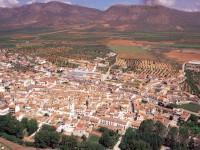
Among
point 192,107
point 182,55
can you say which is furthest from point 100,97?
point 182,55

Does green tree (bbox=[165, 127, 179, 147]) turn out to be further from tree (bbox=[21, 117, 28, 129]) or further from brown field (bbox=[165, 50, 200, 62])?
brown field (bbox=[165, 50, 200, 62])

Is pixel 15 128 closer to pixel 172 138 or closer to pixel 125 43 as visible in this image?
pixel 172 138

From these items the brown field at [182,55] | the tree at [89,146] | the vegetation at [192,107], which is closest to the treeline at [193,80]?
the vegetation at [192,107]

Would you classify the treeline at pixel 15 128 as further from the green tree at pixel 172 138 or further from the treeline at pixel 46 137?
the green tree at pixel 172 138

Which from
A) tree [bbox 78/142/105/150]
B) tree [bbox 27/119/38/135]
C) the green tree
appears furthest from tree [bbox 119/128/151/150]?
tree [bbox 27/119/38/135]

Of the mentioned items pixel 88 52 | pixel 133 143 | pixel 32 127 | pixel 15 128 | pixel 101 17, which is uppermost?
pixel 101 17

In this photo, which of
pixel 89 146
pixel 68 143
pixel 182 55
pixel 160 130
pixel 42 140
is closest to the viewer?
pixel 89 146

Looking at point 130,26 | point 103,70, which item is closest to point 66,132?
point 103,70
